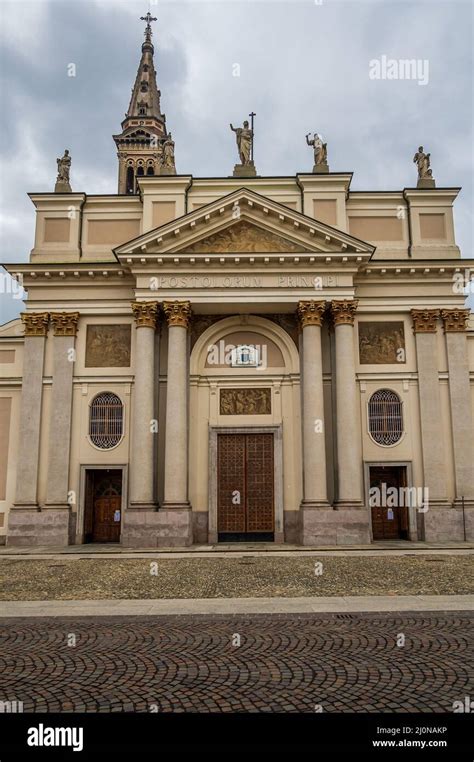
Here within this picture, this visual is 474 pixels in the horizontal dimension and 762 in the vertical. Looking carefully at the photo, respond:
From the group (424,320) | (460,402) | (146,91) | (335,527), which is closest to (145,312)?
(335,527)

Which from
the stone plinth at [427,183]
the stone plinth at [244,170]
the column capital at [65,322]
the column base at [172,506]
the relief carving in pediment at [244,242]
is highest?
the stone plinth at [244,170]

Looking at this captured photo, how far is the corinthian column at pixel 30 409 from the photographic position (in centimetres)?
2344

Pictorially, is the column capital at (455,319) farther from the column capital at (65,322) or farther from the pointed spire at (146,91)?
the pointed spire at (146,91)

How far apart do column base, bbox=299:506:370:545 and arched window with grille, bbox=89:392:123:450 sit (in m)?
8.45

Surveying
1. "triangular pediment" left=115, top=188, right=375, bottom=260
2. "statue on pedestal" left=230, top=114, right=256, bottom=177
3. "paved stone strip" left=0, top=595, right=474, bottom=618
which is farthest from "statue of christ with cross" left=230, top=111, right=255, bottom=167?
"paved stone strip" left=0, top=595, right=474, bottom=618

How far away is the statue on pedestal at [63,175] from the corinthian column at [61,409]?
6.22 m

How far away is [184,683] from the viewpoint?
637 centimetres

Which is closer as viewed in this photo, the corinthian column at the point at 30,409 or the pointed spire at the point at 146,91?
the corinthian column at the point at 30,409

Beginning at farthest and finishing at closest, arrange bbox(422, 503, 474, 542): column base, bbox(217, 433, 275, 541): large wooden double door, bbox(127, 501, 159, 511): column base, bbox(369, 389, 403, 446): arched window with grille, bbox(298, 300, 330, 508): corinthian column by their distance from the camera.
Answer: bbox(369, 389, 403, 446): arched window with grille → bbox(217, 433, 275, 541): large wooden double door → bbox(422, 503, 474, 542): column base → bbox(298, 300, 330, 508): corinthian column → bbox(127, 501, 159, 511): column base

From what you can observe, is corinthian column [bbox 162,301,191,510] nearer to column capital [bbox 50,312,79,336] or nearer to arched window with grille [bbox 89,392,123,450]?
arched window with grille [bbox 89,392,123,450]

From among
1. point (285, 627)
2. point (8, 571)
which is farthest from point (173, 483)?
point (285, 627)

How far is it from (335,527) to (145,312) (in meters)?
11.4

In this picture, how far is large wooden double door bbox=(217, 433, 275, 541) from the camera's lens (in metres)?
24.0

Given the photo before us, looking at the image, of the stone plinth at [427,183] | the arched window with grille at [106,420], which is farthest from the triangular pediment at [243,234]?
the arched window with grille at [106,420]
